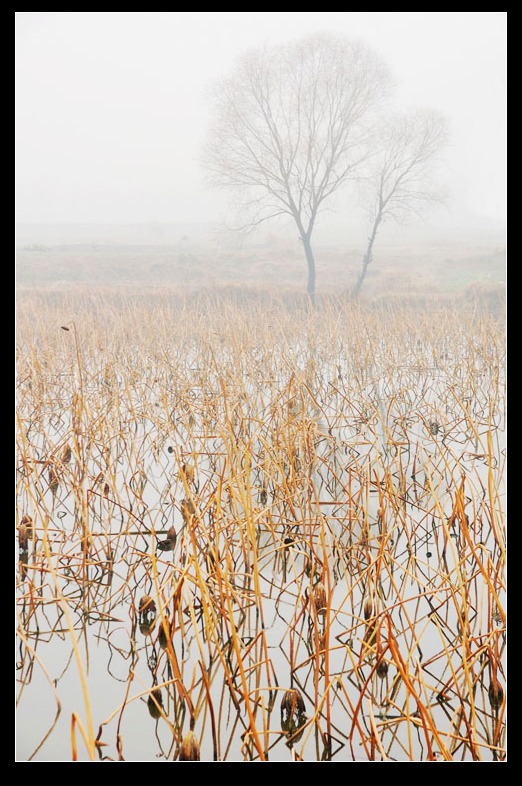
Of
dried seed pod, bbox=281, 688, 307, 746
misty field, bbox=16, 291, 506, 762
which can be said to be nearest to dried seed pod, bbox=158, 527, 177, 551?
misty field, bbox=16, 291, 506, 762

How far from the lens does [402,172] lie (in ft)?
26.2

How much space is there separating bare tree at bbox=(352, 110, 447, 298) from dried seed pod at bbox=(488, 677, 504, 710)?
687 centimetres

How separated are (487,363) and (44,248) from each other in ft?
28.9

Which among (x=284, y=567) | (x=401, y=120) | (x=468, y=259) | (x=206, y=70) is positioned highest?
(x=401, y=120)

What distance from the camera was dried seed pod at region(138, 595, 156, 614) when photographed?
159cm

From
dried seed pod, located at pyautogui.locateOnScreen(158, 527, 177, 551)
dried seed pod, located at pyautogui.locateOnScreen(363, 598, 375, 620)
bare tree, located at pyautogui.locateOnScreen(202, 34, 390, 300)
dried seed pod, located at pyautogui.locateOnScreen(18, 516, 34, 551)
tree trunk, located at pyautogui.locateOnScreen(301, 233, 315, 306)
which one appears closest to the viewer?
dried seed pod, located at pyautogui.locateOnScreen(363, 598, 375, 620)

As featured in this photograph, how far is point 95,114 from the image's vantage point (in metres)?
6.56

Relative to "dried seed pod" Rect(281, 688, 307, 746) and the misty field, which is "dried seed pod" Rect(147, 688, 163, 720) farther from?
"dried seed pod" Rect(281, 688, 307, 746)

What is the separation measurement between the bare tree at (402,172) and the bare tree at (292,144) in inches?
13.0

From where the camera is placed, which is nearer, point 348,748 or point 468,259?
point 348,748

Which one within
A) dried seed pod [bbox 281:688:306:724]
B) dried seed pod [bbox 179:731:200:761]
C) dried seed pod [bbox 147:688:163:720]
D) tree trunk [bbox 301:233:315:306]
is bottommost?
dried seed pod [bbox 147:688:163:720]

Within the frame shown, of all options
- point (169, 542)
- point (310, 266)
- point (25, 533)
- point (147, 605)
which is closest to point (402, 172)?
point (310, 266)

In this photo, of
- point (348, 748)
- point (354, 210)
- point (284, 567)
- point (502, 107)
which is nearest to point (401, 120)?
point (354, 210)
